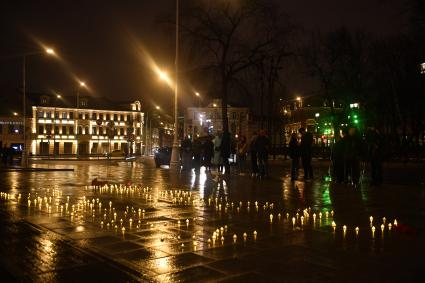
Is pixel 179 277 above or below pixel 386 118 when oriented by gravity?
below

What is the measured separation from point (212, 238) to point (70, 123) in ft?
344

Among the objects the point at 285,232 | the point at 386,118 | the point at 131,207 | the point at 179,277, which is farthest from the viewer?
the point at 386,118

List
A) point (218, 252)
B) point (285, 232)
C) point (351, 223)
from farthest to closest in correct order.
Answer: point (351, 223), point (285, 232), point (218, 252)

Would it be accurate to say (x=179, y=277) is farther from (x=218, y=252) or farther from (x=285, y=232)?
(x=285, y=232)

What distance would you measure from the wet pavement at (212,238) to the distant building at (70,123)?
86755mm

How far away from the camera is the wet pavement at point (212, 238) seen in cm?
545

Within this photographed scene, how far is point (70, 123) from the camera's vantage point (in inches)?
4218

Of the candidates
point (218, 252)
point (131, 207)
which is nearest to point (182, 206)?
point (131, 207)

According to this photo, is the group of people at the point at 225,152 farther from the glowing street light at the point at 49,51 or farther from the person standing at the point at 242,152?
the glowing street light at the point at 49,51

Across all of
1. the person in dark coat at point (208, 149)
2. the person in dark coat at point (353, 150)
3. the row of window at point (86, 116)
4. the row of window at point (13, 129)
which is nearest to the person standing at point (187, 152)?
the person in dark coat at point (208, 149)

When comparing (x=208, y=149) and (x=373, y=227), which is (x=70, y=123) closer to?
(x=208, y=149)

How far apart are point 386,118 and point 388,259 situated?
4869 cm

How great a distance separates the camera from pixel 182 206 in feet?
35.4

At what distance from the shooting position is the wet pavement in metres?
5.45
